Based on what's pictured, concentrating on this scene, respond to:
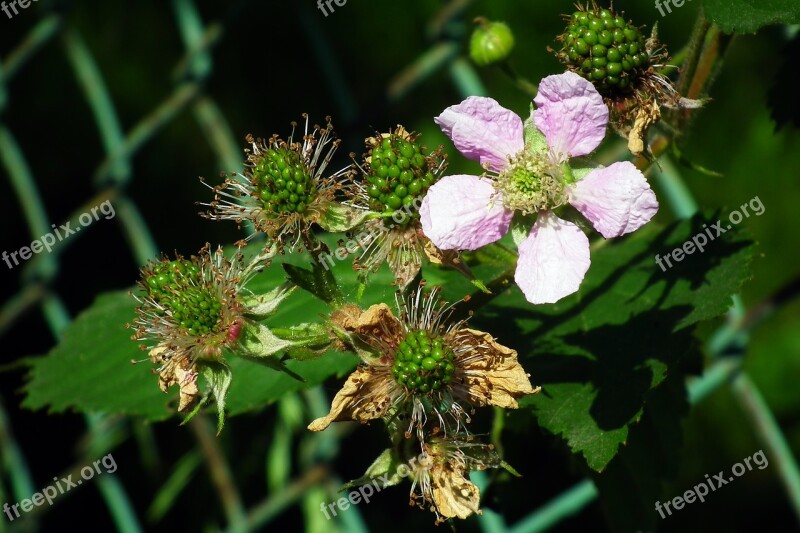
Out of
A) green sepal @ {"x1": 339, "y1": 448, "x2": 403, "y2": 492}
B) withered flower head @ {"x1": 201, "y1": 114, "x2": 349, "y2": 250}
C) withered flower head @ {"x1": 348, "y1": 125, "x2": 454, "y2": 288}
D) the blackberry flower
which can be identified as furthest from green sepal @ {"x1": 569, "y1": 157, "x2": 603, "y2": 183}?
green sepal @ {"x1": 339, "y1": 448, "x2": 403, "y2": 492}

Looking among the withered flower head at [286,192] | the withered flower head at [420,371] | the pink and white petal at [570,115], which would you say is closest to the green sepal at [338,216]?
the withered flower head at [286,192]

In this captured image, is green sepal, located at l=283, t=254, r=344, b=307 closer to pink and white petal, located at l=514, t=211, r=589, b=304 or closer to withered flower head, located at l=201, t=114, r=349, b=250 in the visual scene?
withered flower head, located at l=201, t=114, r=349, b=250

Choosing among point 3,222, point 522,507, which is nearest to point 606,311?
point 522,507

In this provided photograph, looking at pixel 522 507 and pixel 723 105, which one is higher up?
pixel 723 105

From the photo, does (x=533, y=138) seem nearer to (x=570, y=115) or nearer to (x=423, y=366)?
(x=570, y=115)

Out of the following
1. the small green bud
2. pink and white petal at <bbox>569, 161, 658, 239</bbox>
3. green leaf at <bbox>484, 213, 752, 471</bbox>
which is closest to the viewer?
pink and white petal at <bbox>569, 161, 658, 239</bbox>

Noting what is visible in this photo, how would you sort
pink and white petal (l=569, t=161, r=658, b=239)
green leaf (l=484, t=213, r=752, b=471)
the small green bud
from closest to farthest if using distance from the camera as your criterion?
1. pink and white petal (l=569, t=161, r=658, b=239)
2. green leaf (l=484, t=213, r=752, b=471)
3. the small green bud

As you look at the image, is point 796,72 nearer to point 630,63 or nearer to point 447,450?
point 630,63

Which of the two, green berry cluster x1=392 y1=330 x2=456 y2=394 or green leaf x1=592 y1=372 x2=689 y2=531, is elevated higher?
green berry cluster x1=392 y1=330 x2=456 y2=394
